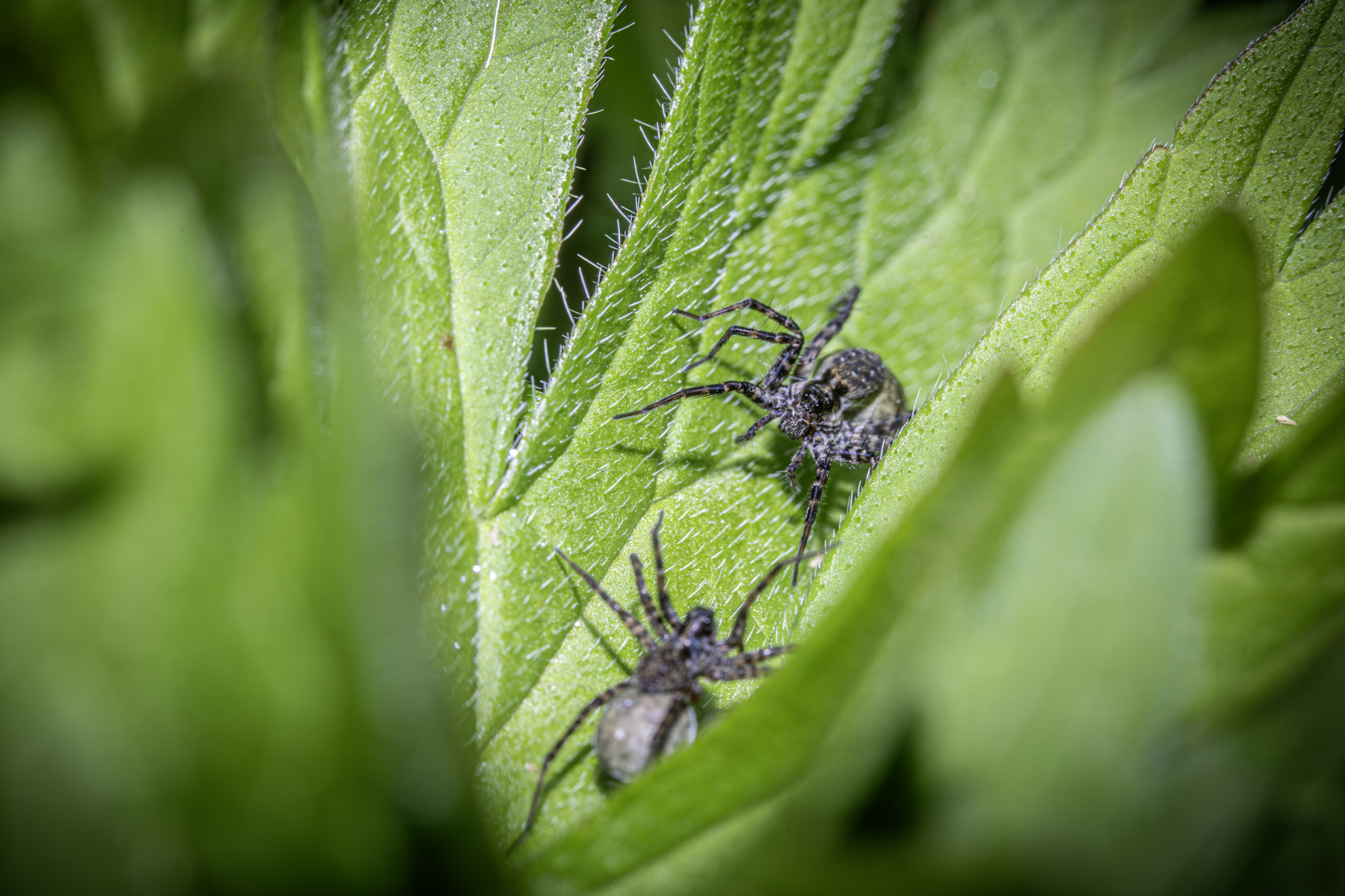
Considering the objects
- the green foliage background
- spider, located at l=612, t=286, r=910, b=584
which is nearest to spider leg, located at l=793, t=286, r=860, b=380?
spider, located at l=612, t=286, r=910, b=584

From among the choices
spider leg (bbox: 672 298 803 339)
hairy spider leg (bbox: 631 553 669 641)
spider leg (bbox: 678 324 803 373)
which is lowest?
hairy spider leg (bbox: 631 553 669 641)

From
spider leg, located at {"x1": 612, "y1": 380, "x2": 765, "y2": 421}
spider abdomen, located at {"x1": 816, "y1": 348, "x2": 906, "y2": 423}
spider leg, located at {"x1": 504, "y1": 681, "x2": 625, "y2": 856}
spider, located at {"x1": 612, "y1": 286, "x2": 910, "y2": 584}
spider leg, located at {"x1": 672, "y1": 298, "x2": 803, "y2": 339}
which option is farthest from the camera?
spider abdomen, located at {"x1": 816, "y1": 348, "x2": 906, "y2": 423}

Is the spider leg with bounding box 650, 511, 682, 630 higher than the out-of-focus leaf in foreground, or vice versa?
the out-of-focus leaf in foreground

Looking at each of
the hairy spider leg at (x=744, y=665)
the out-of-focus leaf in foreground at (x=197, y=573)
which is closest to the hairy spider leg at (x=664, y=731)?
the hairy spider leg at (x=744, y=665)

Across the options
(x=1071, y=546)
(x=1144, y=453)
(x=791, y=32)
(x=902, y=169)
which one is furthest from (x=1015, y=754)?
(x=902, y=169)

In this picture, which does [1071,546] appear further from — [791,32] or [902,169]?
[902,169]

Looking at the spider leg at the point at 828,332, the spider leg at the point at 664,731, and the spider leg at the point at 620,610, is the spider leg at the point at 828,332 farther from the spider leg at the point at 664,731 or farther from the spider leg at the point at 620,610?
the spider leg at the point at 664,731

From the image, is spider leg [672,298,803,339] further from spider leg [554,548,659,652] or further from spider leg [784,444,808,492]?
spider leg [554,548,659,652]
